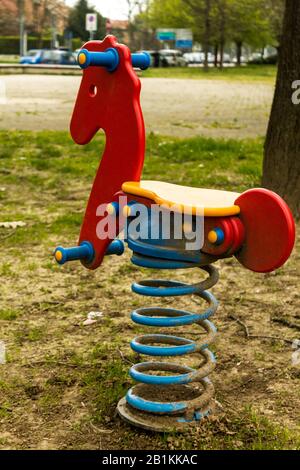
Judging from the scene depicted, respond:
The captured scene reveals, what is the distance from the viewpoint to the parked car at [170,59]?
50.6 metres

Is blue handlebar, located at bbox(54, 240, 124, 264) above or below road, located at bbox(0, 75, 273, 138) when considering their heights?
above

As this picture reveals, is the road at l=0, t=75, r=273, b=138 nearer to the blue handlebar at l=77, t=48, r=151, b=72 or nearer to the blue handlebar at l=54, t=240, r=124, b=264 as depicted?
the blue handlebar at l=54, t=240, r=124, b=264

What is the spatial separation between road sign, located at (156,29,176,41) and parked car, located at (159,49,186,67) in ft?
26.9

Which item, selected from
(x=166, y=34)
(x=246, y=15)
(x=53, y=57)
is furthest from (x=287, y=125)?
(x=166, y=34)

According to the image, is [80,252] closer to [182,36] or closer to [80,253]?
[80,253]

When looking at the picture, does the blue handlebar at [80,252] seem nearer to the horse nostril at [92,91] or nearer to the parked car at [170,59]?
the horse nostril at [92,91]

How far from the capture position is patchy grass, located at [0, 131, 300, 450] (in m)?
2.62

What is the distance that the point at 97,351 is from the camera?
132 inches

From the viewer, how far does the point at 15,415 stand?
9.08 feet

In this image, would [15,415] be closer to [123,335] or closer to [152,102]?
[123,335]

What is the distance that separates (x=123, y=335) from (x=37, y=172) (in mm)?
4326

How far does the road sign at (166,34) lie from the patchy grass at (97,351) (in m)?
59.2

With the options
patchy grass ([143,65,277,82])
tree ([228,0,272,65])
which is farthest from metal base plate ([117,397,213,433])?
tree ([228,0,272,65])

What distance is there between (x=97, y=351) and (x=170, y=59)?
50.1m
